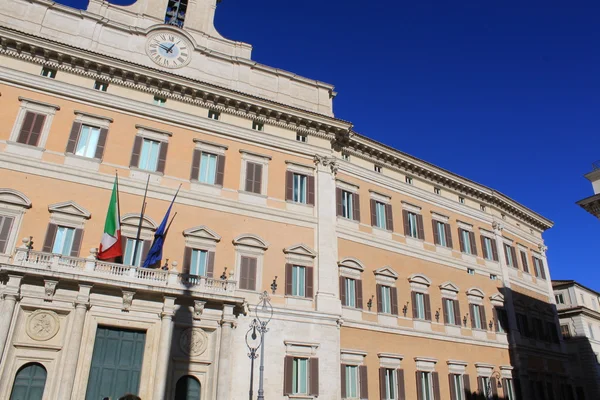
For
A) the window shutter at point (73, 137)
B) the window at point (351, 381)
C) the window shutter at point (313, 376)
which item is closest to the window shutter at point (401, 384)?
the window at point (351, 381)

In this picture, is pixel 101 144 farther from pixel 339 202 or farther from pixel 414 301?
pixel 414 301

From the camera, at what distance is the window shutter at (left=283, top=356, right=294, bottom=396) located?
18797 mm

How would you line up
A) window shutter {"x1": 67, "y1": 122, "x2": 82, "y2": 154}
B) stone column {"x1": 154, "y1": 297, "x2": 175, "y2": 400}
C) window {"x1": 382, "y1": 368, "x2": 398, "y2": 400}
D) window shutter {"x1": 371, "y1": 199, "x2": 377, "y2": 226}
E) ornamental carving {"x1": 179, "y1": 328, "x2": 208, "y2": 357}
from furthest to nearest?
window shutter {"x1": 371, "y1": 199, "x2": 377, "y2": 226} < window {"x1": 382, "y1": 368, "x2": 398, "y2": 400} < window shutter {"x1": 67, "y1": 122, "x2": 82, "y2": 154} < ornamental carving {"x1": 179, "y1": 328, "x2": 208, "y2": 357} < stone column {"x1": 154, "y1": 297, "x2": 175, "y2": 400}

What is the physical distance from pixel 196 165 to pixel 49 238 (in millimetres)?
6456

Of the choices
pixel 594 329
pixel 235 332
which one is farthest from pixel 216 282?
pixel 594 329

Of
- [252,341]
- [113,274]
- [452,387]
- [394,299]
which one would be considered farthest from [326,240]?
[452,387]

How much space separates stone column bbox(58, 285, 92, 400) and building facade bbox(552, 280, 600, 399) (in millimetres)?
31377

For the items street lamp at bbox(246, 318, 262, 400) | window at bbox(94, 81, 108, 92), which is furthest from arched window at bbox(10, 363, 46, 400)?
window at bbox(94, 81, 108, 92)

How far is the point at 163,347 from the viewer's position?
1658cm

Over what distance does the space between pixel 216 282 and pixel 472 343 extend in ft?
48.7

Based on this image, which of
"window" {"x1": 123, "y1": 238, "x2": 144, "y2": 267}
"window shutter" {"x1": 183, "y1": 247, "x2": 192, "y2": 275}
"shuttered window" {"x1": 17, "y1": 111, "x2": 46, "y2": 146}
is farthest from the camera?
"window shutter" {"x1": 183, "y1": 247, "x2": 192, "y2": 275}

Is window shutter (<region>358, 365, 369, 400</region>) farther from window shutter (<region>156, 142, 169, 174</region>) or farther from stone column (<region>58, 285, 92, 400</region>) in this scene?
window shutter (<region>156, 142, 169, 174</region>)

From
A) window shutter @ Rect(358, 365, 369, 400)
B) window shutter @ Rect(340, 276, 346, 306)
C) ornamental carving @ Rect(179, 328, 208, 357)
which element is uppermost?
window shutter @ Rect(340, 276, 346, 306)

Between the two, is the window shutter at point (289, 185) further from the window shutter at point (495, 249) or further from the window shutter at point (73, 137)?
the window shutter at point (495, 249)
